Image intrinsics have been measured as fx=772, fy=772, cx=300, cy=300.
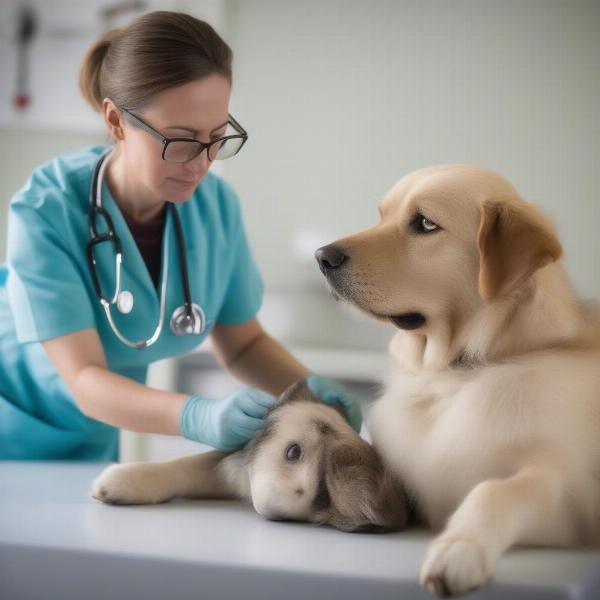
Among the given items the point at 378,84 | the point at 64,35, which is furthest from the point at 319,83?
the point at 64,35

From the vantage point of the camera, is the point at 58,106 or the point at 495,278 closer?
the point at 495,278

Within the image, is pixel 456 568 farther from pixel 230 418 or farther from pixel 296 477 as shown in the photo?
pixel 230 418

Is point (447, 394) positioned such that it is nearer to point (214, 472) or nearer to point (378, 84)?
point (214, 472)

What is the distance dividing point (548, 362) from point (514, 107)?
188cm

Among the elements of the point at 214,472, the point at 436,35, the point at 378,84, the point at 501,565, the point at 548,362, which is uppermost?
the point at 436,35

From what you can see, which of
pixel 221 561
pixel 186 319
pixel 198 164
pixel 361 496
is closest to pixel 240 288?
pixel 186 319

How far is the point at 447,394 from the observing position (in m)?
0.98

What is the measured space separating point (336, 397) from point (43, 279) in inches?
20.4

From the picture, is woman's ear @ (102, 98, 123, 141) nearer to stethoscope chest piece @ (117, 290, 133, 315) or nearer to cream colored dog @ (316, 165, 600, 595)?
stethoscope chest piece @ (117, 290, 133, 315)

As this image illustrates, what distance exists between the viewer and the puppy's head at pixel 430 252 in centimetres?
95

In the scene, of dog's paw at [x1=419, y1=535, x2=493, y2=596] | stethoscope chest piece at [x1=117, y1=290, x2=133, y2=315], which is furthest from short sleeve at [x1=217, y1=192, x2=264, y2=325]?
dog's paw at [x1=419, y1=535, x2=493, y2=596]

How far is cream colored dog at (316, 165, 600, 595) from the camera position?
85 centimetres

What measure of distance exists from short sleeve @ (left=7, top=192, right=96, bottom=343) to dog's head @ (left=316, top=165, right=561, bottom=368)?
1.54ft

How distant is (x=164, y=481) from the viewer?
41.3 inches
